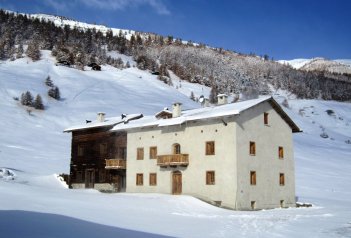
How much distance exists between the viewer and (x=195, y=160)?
38000 millimetres

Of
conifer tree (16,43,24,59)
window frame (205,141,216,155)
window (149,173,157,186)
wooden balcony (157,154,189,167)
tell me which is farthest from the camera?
conifer tree (16,43,24,59)

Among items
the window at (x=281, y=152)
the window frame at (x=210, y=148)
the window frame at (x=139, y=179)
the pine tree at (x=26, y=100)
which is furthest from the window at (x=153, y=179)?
the pine tree at (x=26, y=100)

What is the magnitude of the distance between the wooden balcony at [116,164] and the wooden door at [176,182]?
7.38 m

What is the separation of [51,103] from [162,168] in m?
59.4

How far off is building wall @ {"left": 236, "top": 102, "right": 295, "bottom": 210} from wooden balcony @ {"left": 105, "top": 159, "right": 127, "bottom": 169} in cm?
1449

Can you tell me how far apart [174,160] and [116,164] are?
871cm

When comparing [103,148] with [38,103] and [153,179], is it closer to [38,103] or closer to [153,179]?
[153,179]

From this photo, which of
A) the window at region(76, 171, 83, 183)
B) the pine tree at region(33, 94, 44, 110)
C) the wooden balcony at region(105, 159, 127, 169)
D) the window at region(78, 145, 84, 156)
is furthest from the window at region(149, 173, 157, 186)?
the pine tree at region(33, 94, 44, 110)

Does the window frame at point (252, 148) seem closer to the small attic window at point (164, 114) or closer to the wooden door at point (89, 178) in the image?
the small attic window at point (164, 114)

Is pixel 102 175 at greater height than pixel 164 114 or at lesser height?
lesser

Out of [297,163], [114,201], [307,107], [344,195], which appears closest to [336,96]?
[307,107]

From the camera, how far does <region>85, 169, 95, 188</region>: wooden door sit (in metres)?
49.3

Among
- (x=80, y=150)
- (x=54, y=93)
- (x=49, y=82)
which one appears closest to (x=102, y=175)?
(x=80, y=150)

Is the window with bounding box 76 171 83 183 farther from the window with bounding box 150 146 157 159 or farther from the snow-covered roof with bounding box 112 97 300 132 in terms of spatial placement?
the window with bounding box 150 146 157 159
